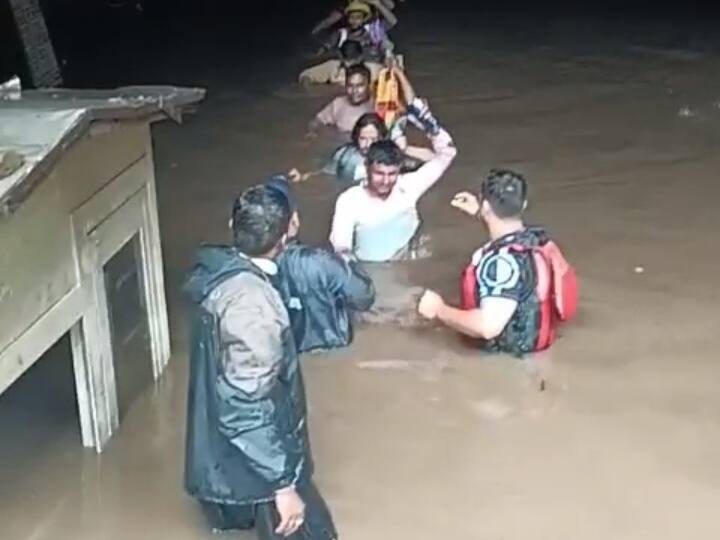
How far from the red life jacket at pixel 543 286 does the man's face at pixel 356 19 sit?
3118 mm

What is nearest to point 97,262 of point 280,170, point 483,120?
point 280,170

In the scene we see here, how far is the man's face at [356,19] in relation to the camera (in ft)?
Answer: 22.1

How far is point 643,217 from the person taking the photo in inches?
193

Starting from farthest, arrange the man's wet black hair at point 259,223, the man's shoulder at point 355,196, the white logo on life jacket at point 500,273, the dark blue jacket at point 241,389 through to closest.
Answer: the man's shoulder at point 355,196, the white logo on life jacket at point 500,273, the man's wet black hair at point 259,223, the dark blue jacket at point 241,389

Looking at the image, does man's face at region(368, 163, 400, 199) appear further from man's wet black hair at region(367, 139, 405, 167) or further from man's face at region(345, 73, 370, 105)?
man's face at region(345, 73, 370, 105)

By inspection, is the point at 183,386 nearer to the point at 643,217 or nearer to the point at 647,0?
the point at 643,217

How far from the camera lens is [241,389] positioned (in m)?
2.68

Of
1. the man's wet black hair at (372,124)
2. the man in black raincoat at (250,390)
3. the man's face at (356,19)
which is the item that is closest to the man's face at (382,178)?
the man's wet black hair at (372,124)

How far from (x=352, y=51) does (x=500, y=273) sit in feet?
8.77

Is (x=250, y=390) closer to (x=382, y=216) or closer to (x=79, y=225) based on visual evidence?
(x=79, y=225)

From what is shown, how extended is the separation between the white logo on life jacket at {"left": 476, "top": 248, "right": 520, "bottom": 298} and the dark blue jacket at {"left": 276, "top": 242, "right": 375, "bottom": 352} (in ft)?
1.04

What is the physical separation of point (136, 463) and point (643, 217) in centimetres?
222

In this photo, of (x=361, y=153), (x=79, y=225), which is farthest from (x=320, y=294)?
(x=361, y=153)

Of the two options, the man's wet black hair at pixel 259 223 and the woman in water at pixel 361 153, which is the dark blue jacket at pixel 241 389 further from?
the woman in water at pixel 361 153
